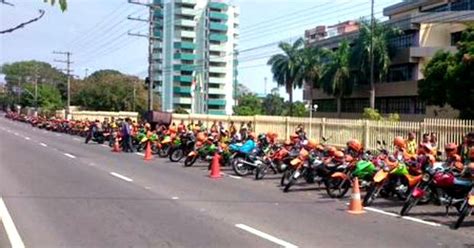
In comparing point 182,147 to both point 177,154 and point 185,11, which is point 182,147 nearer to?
point 177,154

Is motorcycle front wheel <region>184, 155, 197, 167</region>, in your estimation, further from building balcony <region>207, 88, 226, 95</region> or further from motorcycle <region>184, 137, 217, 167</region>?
building balcony <region>207, 88, 226, 95</region>

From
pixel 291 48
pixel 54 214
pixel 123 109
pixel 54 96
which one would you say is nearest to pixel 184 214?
pixel 54 214

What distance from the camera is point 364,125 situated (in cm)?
2888

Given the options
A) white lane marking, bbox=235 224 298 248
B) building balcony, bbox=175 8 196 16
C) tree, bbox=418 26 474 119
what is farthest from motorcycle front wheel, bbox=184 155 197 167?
building balcony, bbox=175 8 196 16

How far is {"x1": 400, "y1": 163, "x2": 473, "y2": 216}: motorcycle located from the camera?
12063mm

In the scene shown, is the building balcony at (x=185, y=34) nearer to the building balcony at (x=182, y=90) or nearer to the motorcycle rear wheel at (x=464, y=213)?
the building balcony at (x=182, y=90)

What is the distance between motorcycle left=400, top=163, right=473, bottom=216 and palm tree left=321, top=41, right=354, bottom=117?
5438cm

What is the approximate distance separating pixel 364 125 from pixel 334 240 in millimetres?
19917

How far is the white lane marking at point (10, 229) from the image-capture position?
28.3 ft

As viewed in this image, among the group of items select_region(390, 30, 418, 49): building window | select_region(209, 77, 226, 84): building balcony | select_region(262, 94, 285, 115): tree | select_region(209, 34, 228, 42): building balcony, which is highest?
select_region(209, 34, 228, 42): building balcony

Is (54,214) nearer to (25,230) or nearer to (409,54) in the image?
(25,230)

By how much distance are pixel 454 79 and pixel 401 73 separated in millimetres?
20741

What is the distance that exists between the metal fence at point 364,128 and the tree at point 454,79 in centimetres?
1333

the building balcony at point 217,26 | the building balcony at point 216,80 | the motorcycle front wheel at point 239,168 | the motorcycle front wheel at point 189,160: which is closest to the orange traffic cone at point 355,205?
the motorcycle front wheel at point 239,168
